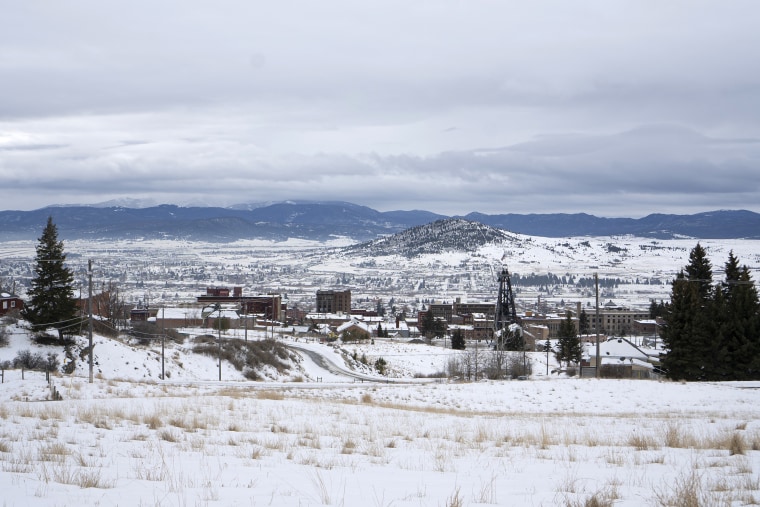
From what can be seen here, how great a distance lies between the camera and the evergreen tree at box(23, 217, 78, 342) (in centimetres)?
5212

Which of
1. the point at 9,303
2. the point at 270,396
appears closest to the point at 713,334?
the point at 270,396

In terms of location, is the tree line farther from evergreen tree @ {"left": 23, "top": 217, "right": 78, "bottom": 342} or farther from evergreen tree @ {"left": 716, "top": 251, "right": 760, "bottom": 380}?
evergreen tree @ {"left": 23, "top": 217, "right": 78, "bottom": 342}

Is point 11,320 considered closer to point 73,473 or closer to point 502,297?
point 73,473

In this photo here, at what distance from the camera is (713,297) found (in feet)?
168

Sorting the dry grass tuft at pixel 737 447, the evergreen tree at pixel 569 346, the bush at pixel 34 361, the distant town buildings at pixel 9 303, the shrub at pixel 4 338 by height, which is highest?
the dry grass tuft at pixel 737 447

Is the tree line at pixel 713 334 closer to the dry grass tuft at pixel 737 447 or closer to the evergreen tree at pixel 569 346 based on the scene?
the evergreen tree at pixel 569 346

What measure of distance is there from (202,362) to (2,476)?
178 ft

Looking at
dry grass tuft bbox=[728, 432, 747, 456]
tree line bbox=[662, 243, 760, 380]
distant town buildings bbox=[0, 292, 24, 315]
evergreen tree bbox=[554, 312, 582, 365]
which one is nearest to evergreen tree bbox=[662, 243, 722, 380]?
tree line bbox=[662, 243, 760, 380]

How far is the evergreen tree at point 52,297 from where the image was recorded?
5212 centimetres

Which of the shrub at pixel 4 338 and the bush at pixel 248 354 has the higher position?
the shrub at pixel 4 338

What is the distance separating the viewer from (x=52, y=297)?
52281 mm

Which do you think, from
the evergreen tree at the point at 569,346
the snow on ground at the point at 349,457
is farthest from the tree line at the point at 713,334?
the evergreen tree at the point at 569,346

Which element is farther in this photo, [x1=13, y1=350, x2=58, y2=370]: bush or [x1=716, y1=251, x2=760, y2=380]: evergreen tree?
[x1=13, y1=350, x2=58, y2=370]: bush

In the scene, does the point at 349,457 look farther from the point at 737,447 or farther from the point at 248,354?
the point at 248,354
